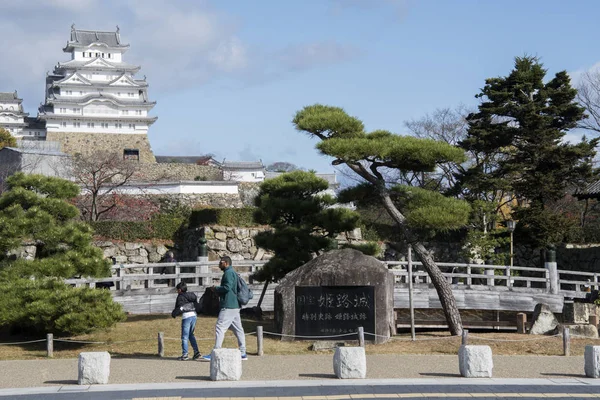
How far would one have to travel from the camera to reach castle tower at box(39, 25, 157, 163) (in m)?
57.8

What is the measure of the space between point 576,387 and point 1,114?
58.5m

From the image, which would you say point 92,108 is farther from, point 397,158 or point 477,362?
point 477,362

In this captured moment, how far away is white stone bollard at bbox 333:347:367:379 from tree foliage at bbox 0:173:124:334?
5.98m

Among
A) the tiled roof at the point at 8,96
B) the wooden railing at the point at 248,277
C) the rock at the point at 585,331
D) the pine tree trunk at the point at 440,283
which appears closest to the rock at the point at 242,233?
the wooden railing at the point at 248,277

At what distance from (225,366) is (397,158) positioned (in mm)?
7118

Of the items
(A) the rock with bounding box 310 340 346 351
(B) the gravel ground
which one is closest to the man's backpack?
(B) the gravel ground

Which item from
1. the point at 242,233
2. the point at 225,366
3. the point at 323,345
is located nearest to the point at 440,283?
the point at 323,345

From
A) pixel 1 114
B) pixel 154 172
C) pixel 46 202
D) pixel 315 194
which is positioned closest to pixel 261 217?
pixel 315 194

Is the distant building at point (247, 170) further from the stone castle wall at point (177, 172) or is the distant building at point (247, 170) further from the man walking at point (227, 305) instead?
the man walking at point (227, 305)

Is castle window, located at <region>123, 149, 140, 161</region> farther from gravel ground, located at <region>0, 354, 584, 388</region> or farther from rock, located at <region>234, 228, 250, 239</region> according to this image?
gravel ground, located at <region>0, 354, 584, 388</region>

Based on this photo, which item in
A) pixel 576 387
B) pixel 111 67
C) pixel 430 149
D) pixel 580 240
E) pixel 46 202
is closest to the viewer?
pixel 576 387

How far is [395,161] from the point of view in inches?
680

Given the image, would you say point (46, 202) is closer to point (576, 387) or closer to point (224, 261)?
point (224, 261)

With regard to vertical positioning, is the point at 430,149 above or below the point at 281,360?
above
